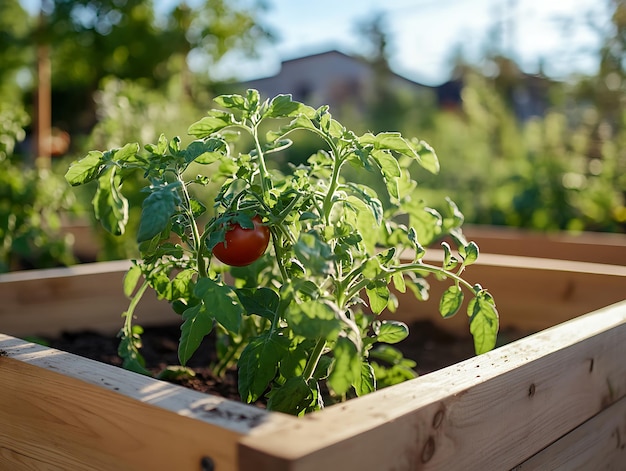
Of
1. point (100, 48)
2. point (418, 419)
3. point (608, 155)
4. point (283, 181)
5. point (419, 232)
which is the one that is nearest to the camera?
point (418, 419)

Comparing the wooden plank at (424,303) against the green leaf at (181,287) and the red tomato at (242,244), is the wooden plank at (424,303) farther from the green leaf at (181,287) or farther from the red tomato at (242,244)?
the red tomato at (242,244)

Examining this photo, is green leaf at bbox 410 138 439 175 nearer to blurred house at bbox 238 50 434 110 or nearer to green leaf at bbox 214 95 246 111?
green leaf at bbox 214 95 246 111

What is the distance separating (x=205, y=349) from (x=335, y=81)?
56.9ft

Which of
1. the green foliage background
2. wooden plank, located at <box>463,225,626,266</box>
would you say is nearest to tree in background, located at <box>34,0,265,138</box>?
the green foliage background

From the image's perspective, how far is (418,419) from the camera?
0.87 meters

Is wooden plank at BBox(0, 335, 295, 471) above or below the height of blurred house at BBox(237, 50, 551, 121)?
below

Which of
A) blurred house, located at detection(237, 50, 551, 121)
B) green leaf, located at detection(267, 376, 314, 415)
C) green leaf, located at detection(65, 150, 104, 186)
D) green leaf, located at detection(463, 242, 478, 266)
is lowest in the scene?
green leaf, located at detection(267, 376, 314, 415)

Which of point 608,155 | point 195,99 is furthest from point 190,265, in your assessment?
point 195,99

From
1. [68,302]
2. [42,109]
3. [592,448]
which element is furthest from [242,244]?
[42,109]

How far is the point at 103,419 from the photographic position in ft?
3.14

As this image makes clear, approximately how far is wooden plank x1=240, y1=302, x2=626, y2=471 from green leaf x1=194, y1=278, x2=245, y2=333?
0.24m

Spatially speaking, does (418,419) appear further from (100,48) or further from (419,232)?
(100,48)

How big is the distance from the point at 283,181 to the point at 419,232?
0.39 meters

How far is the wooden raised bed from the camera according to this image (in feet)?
2.59
